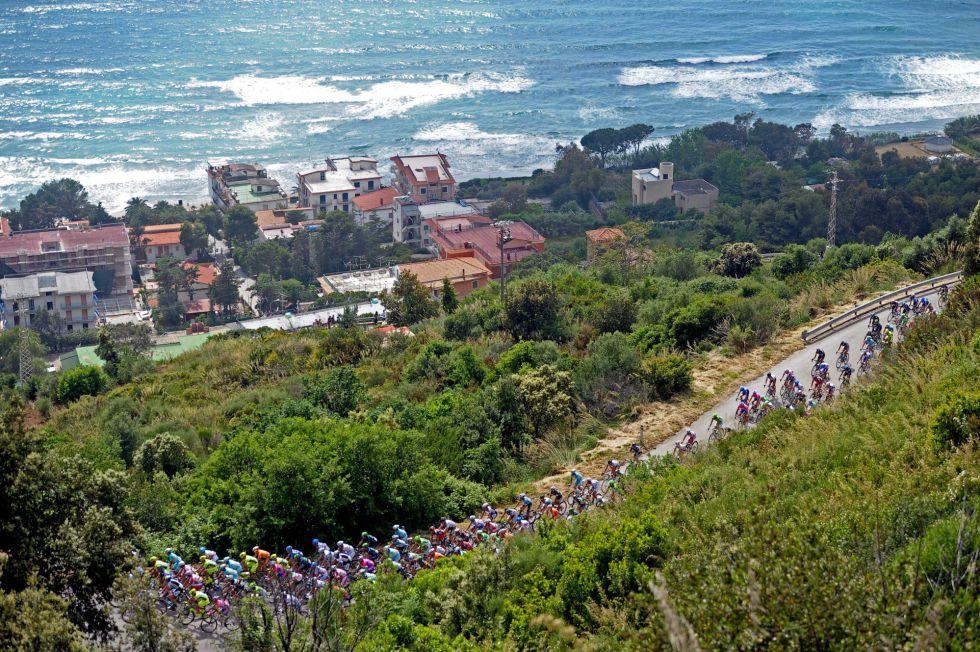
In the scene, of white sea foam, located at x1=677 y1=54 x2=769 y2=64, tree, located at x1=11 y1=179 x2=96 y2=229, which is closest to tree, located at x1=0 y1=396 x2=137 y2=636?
tree, located at x1=11 y1=179 x2=96 y2=229

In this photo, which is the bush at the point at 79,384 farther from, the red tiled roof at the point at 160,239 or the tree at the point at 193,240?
the red tiled roof at the point at 160,239

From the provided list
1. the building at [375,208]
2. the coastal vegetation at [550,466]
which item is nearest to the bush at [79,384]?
the coastal vegetation at [550,466]

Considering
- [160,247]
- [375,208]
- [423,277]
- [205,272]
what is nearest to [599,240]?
[423,277]

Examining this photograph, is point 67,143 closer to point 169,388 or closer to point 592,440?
point 169,388

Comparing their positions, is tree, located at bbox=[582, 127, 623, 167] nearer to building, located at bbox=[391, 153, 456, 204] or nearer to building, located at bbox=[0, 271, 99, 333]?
building, located at bbox=[391, 153, 456, 204]

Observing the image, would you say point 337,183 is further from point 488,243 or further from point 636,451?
point 636,451

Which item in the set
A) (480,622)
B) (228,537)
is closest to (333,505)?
(228,537)
